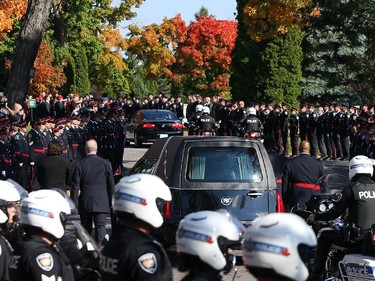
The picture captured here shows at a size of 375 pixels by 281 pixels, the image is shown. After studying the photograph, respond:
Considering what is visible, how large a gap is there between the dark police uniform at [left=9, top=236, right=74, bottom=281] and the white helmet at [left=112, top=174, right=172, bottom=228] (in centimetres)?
54

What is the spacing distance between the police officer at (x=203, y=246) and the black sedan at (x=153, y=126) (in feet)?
100

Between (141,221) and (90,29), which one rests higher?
(90,29)

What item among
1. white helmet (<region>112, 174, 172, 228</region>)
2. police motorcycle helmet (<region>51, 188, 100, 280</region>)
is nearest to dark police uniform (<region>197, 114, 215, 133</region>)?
police motorcycle helmet (<region>51, 188, 100, 280</region>)

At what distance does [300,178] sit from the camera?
13266mm

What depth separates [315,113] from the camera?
3231 centimetres

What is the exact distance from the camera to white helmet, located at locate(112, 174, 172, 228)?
523 centimetres

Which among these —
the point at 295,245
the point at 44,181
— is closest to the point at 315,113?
the point at 44,181

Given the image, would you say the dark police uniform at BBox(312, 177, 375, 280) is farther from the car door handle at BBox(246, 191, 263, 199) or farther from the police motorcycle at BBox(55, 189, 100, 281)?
the police motorcycle at BBox(55, 189, 100, 281)

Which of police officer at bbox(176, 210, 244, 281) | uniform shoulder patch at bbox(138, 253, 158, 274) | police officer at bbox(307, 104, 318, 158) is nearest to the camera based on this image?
police officer at bbox(176, 210, 244, 281)

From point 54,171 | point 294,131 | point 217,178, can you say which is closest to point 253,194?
point 217,178

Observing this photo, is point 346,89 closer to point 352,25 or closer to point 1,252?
point 352,25

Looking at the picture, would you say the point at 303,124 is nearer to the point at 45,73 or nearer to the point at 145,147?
the point at 145,147

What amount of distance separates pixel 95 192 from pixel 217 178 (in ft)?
4.95

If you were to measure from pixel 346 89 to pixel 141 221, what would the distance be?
4796 centimetres
